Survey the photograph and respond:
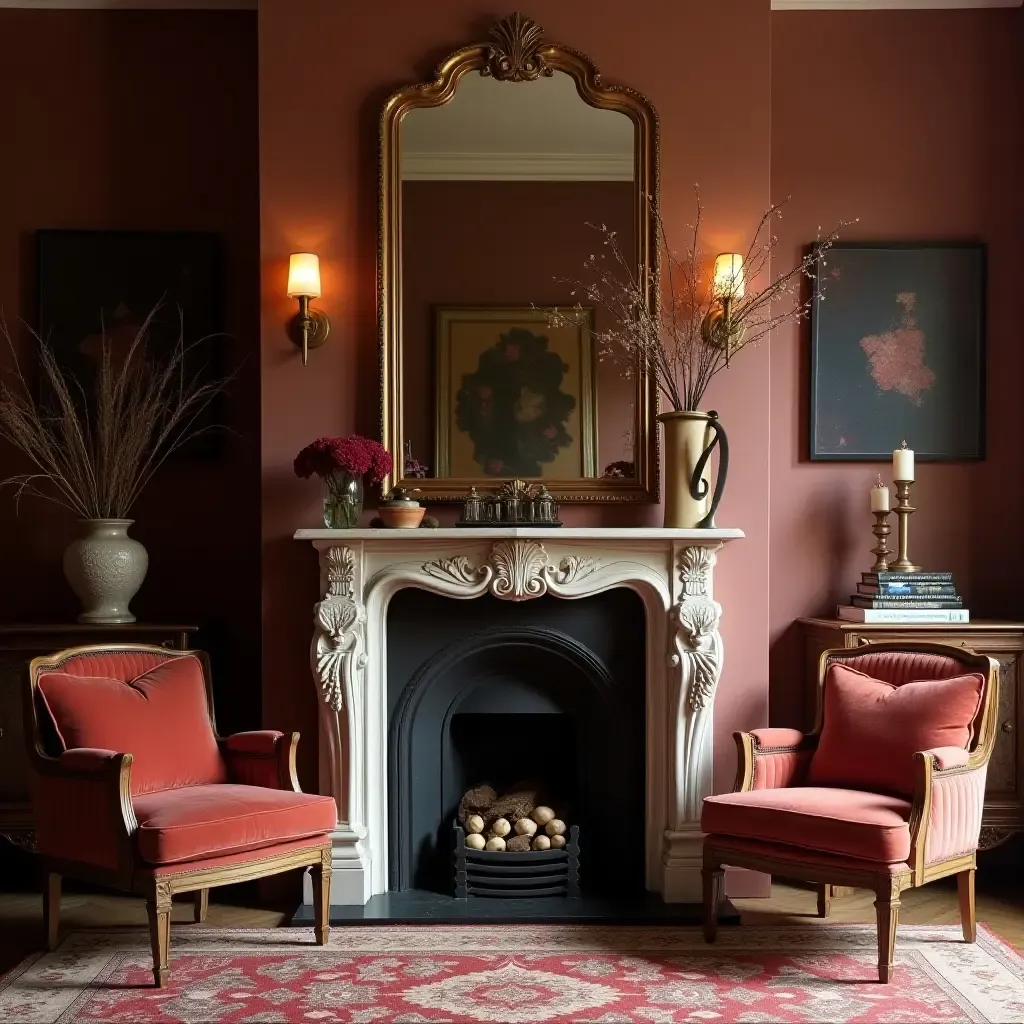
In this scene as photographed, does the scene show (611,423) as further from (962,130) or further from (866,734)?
(962,130)

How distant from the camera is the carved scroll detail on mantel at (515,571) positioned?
3.95m

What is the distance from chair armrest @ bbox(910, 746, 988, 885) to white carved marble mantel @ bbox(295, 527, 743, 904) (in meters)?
0.80

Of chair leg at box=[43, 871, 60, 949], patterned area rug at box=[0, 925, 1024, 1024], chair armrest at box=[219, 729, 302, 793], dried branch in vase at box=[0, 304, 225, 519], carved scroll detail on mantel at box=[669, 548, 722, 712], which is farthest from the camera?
dried branch in vase at box=[0, 304, 225, 519]

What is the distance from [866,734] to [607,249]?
187 centimetres

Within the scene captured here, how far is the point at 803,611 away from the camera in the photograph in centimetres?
458

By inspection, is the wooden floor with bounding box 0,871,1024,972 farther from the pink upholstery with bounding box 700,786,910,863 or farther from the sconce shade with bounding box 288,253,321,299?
the sconce shade with bounding box 288,253,321,299

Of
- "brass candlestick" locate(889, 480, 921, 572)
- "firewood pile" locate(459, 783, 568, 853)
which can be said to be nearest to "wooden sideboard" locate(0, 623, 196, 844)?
"firewood pile" locate(459, 783, 568, 853)

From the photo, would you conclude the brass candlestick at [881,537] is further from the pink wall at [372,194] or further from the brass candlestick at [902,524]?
the pink wall at [372,194]

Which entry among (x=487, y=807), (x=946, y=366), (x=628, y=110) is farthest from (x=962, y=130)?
(x=487, y=807)

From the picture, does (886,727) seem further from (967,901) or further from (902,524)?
(902,524)

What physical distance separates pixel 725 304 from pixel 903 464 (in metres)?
0.91

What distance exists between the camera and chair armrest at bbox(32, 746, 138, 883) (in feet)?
10.7

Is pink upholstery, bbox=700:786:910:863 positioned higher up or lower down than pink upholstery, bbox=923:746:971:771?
lower down

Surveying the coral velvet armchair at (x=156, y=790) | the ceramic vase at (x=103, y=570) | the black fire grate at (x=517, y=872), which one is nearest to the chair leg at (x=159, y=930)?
the coral velvet armchair at (x=156, y=790)
